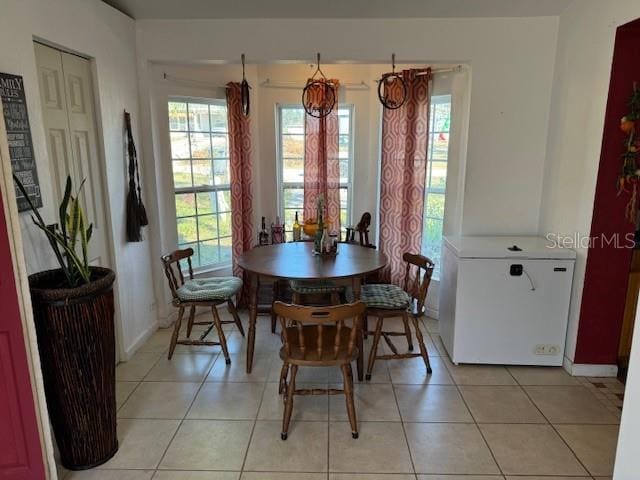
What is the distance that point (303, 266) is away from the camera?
280 cm

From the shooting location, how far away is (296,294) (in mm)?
3092

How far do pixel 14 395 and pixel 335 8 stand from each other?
2815 millimetres

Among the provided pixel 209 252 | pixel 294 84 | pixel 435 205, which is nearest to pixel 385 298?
pixel 435 205

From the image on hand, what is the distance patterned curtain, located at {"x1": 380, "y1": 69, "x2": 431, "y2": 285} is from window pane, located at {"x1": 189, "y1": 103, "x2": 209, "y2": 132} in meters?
1.64

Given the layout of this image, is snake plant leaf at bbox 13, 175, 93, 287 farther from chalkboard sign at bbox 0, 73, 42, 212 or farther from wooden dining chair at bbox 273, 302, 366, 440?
wooden dining chair at bbox 273, 302, 366, 440

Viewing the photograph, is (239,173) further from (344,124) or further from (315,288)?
(315,288)

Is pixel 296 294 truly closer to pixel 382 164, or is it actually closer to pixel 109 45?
pixel 382 164

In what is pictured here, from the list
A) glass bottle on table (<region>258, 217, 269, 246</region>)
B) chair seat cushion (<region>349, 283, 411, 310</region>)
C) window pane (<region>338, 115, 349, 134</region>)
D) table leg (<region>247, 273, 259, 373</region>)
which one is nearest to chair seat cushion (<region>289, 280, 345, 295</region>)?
chair seat cushion (<region>349, 283, 411, 310</region>)

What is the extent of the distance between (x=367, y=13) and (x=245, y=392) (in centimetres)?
266

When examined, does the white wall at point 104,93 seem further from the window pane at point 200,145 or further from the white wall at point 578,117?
the white wall at point 578,117

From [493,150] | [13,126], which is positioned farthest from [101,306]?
[493,150]

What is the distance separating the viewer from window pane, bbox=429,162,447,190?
378cm

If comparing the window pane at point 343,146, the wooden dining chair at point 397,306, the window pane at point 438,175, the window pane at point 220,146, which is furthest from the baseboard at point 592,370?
the window pane at point 220,146

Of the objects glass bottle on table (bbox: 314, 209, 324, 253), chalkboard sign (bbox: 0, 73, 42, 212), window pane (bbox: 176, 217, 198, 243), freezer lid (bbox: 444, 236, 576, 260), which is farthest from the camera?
window pane (bbox: 176, 217, 198, 243)
